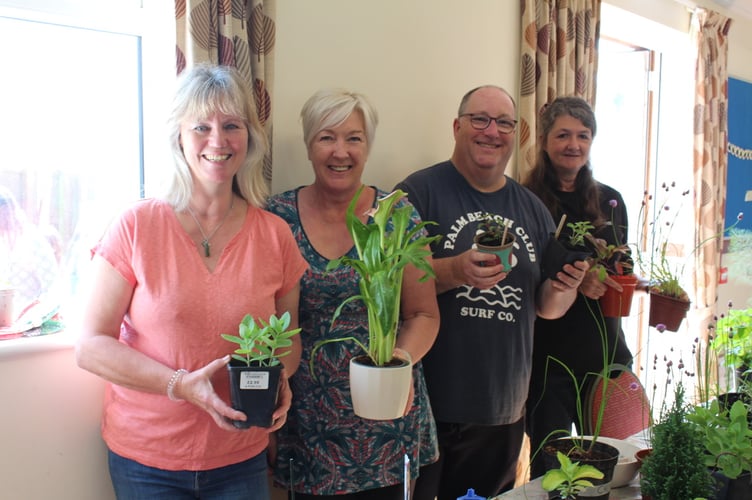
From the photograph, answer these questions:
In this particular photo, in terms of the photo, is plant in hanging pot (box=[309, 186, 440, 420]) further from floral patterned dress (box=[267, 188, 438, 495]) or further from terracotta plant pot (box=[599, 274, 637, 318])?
terracotta plant pot (box=[599, 274, 637, 318])

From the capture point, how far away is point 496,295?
231 centimetres

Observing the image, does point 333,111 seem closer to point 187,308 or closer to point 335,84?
point 335,84

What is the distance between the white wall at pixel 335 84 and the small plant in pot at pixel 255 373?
62 centimetres

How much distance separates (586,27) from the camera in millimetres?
3615

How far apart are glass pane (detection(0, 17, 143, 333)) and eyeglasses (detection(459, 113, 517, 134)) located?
1.13 m

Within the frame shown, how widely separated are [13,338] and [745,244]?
541 cm

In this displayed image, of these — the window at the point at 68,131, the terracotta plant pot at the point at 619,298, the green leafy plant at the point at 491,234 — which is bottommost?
the terracotta plant pot at the point at 619,298

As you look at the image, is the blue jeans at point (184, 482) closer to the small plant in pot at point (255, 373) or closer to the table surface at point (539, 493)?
the small plant in pot at point (255, 373)

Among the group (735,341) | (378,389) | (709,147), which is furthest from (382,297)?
(709,147)

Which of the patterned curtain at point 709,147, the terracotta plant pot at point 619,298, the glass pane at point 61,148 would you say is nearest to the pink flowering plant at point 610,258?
the terracotta plant pot at point 619,298

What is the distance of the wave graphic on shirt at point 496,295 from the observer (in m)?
2.28

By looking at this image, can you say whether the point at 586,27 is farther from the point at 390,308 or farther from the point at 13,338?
the point at 13,338

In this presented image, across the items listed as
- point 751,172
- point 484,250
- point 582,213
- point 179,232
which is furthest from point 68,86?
point 751,172

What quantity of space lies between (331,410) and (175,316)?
57cm
